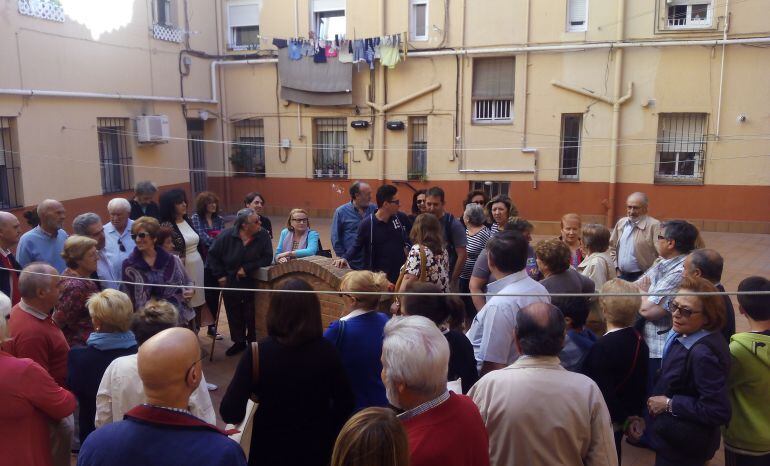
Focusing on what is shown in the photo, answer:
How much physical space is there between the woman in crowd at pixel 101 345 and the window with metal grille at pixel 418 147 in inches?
480

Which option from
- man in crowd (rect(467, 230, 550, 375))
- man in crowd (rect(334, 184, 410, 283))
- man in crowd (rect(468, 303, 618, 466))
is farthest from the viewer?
man in crowd (rect(334, 184, 410, 283))

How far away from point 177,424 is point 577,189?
13029mm

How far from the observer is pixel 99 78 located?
12.4 m

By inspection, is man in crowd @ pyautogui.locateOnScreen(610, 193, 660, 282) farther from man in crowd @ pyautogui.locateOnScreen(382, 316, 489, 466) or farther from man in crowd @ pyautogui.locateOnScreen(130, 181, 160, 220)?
man in crowd @ pyautogui.locateOnScreen(130, 181, 160, 220)

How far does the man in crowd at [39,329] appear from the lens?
3.23 metres

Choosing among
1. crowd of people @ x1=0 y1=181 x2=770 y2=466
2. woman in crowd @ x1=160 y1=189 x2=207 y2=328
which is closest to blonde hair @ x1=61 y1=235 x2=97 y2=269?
crowd of people @ x1=0 y1=181 x2=770 y2=466

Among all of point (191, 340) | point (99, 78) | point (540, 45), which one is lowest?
point (191, 340)

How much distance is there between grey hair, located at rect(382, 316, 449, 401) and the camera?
2080 millimetres

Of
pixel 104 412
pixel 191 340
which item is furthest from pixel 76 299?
pixel 191 340

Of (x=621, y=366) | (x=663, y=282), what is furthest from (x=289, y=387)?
(x=663, y=282)

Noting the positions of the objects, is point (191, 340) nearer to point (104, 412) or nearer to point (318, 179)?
point (104, 412)

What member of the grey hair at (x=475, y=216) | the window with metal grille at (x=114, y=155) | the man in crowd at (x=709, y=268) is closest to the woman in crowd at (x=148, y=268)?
the grey hair at (x=475, y=216)

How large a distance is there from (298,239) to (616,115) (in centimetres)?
956

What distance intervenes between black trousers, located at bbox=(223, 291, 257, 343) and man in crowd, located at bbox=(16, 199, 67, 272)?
4.82 ft
